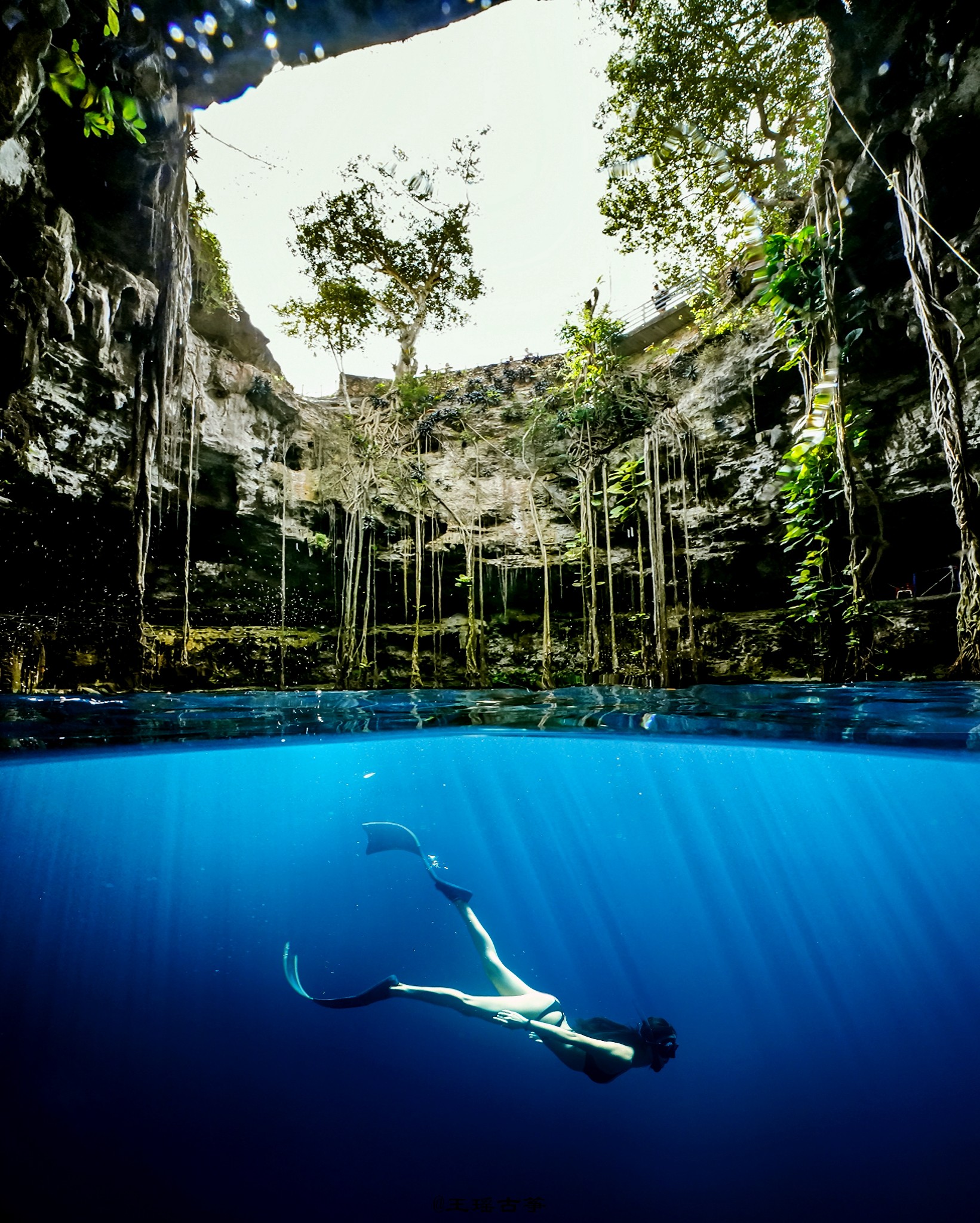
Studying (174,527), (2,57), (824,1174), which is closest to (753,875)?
(824,1174)

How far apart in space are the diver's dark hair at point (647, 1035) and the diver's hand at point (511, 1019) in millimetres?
683

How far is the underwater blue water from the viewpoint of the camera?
10.5 m

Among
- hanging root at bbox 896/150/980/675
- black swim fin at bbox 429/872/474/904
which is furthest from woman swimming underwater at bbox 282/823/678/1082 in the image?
hanging root at bbox 896/150/980/675

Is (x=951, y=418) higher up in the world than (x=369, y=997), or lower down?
higher up

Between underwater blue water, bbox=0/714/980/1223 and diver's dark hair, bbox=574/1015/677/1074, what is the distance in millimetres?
4075

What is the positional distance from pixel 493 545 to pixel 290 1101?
58.5ft

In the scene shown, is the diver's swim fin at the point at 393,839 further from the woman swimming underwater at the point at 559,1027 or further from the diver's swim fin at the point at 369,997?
Answer: the diver's swim fin at the point at 369,997

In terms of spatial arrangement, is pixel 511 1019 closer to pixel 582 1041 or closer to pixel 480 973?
pixel 582 1041

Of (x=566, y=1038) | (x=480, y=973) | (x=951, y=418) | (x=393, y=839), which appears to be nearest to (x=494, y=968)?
(x=566, y=1038)

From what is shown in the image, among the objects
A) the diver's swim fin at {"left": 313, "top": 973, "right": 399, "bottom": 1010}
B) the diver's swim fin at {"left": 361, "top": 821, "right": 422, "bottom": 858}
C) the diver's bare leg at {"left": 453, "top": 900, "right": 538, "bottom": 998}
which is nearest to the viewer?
the diver's swim fin at {"left": 313, "top": 973, "right": 399, "bottom": 1010}

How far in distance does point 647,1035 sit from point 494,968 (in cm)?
194

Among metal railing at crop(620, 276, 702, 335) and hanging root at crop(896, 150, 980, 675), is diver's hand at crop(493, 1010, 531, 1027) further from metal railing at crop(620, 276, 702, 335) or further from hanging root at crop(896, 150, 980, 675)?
metal railing at crop(620, 276, 702, 335)

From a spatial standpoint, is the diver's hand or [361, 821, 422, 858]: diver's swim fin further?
[361, 821, 422, 858]: diver's swim fin

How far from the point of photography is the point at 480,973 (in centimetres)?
2173
